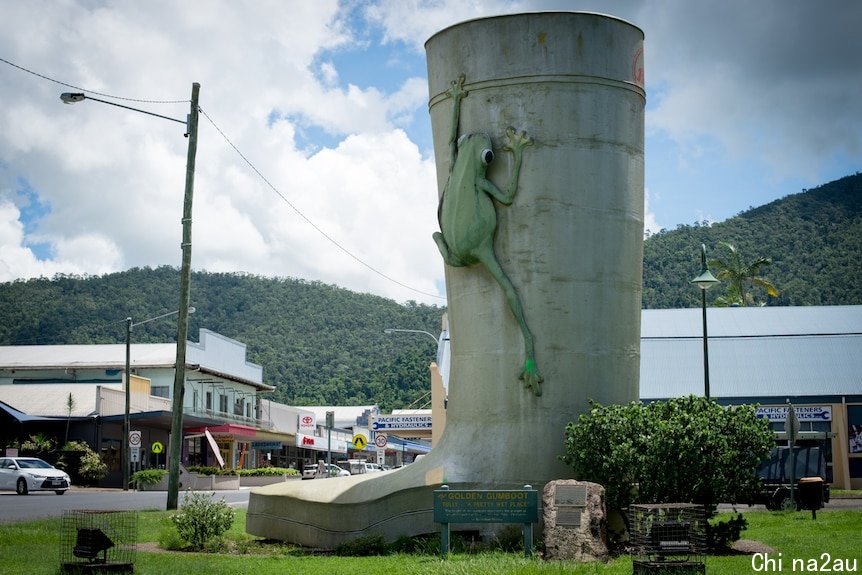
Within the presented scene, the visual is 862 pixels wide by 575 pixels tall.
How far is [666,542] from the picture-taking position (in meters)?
12.6

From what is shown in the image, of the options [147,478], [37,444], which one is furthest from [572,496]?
[37,444]

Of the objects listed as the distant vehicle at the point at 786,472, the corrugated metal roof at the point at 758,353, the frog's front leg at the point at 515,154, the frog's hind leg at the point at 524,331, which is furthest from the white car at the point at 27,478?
the frog's front leg at the point at 515,154

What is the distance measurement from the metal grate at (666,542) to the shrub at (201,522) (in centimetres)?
774

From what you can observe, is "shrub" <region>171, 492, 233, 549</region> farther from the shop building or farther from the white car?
the shop building

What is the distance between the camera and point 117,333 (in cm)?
11694

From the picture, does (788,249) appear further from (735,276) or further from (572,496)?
(572,496)

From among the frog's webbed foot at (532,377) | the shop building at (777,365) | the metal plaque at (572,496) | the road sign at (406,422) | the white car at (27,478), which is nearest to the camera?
the metal plaque at (572,496)

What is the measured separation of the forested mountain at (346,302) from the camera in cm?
10219

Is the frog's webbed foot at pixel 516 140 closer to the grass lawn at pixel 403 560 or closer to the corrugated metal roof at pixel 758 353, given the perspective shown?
the grass lawn at pixel 403 560

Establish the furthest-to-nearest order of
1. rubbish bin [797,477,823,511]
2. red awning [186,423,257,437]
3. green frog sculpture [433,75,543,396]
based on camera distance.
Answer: red awning [186,423,257,437]
rubbish bin [797,477,823,511]
green frog sculpture [433,75,543,396]

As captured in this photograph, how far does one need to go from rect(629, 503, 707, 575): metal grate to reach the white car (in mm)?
32166

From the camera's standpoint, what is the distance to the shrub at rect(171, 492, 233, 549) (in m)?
18.0

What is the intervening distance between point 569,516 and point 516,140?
6.24 meters

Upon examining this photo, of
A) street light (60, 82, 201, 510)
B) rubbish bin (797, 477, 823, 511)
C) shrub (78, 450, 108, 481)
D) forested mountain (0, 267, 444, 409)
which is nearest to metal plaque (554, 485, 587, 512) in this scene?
rubbish bin (797, 477, 823, 511)
